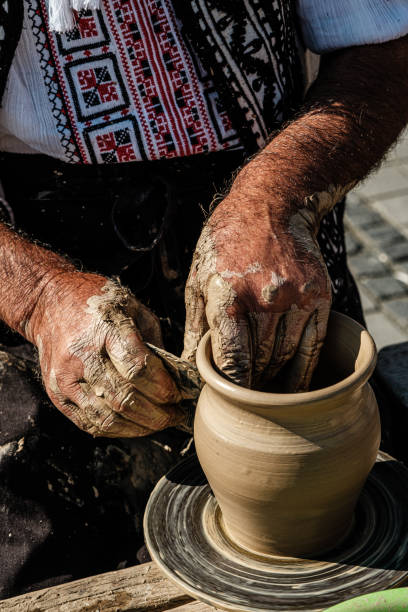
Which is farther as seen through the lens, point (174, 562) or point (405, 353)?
point (405, 353)

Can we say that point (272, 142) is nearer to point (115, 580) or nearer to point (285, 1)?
point (285, 1)

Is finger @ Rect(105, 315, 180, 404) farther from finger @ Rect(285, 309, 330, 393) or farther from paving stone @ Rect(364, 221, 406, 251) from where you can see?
→ paving stone @ Rect(364, 221, 406, 251)

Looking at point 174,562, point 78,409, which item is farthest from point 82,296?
point 174,562

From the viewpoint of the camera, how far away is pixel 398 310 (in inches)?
115

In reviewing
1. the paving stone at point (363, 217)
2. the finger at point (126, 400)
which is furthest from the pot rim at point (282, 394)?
the paving stone at point (363, 217)

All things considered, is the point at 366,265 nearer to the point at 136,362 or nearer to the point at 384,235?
the point at 384,235

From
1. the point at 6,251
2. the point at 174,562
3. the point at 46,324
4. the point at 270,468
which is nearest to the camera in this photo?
the point at 270,468

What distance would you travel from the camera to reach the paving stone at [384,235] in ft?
10.8

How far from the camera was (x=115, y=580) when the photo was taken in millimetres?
1243

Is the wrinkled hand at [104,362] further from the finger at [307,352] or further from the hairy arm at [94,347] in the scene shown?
the finger at [307,352]

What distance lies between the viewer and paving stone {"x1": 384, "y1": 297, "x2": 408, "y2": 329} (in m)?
2.87

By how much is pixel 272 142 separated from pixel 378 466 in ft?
2.18

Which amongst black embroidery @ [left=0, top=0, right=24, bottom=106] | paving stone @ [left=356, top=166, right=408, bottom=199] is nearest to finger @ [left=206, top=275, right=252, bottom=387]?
black embroidery @ [left=0, top=0, right=24, bottom=106]

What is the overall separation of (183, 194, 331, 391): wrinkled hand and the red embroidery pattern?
316 mm
